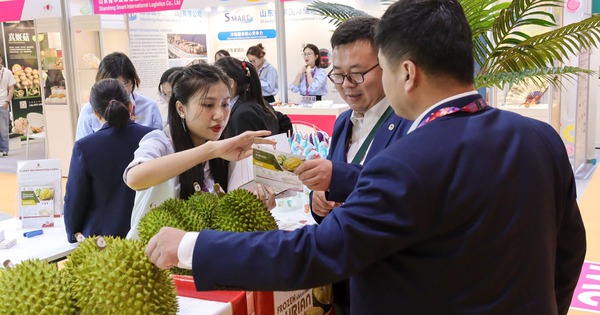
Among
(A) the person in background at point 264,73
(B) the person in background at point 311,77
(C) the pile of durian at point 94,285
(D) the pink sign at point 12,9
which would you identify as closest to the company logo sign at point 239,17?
(A) the person in background at point 264,73

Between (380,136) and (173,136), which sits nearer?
(380,136)

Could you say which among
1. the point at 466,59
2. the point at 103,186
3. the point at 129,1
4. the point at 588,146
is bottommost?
the point at 588,146

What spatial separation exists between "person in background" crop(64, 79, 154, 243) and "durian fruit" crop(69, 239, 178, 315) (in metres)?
1.63

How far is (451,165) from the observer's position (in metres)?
1.08

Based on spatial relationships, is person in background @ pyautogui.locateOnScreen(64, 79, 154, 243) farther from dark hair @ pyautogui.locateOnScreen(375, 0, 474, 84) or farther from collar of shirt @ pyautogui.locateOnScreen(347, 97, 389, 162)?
dark hair @ pyautogui.locateOnScreen(375, 0, 474, 84)

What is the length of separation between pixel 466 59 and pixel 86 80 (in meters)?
7.39

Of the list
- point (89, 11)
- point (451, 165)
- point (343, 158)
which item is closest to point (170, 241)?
point (451, 165)

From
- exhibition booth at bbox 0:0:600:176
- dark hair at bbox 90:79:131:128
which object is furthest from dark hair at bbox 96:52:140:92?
exhibition booth at bbox 0:0:600:176

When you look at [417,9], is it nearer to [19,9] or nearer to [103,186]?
[103,186]

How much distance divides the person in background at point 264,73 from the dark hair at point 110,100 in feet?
13.9

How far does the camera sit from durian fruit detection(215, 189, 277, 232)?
63.1 inches

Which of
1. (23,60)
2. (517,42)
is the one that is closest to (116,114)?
(517,42)

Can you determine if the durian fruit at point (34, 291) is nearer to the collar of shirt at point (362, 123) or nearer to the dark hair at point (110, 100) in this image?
the collar of shirt at point (362, 123)

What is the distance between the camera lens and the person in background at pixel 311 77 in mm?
7762
